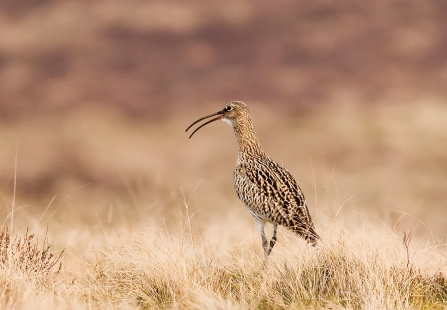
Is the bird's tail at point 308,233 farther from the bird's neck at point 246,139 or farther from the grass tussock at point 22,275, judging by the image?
the grass tussock at point 22,275

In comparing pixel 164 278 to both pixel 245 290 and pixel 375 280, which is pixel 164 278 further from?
pixel 375 280

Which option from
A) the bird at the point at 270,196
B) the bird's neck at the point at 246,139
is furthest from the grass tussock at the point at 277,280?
the bird's neck at the point at 246,139

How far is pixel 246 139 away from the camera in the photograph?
26.9 ft

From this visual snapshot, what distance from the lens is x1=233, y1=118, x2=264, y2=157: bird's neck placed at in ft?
26.7

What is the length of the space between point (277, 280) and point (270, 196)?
134cm

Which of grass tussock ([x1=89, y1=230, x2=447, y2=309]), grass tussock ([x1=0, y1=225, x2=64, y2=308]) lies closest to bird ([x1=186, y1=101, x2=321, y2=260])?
grass tussock ([x1=89, y1=230, x2=447, y2=309])

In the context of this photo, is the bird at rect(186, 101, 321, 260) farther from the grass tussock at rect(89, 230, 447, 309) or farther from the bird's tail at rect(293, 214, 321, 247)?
the grass tussock at rect(89, 230, 447, 309)

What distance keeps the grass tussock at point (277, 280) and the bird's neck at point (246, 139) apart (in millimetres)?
1576

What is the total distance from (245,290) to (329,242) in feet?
3.77

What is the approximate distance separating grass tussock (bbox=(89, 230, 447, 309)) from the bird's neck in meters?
1.58

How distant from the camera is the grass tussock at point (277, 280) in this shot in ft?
19.5

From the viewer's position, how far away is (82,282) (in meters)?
6.82

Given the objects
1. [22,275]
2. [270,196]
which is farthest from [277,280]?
[22,275]

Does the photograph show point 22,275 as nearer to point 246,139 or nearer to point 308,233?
point 308,233
